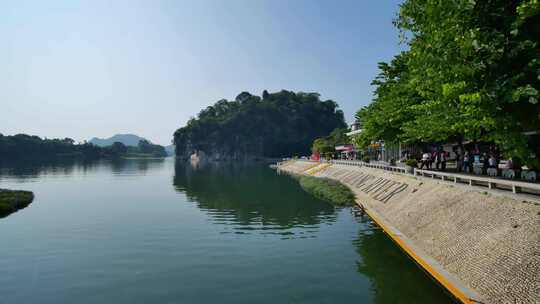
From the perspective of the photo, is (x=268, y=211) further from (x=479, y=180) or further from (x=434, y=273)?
(x=434, y=273)

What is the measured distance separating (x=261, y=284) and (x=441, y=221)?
10.3m

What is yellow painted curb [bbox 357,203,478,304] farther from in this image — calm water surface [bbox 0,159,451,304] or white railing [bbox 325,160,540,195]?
white railing [bbox 325,160,540,195]

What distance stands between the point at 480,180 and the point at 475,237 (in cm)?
597

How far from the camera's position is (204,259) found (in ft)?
61.2

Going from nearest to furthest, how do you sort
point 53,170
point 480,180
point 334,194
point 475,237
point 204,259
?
point 475,237, point 204,259, point 480,180, point 334,194, point 53,170

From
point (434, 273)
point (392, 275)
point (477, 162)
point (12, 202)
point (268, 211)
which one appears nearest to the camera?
point (434, 273)

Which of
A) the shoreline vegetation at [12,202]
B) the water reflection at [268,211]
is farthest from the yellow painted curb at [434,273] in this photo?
the shoreline vegetation at [12,202]

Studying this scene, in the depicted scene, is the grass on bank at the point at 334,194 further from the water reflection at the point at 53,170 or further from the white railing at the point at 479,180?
the water reflection at the point at 53,170

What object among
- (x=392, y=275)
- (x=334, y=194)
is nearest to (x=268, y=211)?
(x=334, y=194)

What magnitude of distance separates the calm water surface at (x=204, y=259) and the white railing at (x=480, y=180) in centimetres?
611

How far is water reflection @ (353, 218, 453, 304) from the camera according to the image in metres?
13.3

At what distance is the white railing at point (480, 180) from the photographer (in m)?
16.0

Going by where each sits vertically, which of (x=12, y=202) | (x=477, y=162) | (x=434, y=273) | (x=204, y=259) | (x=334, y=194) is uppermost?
(x=477, y=162)

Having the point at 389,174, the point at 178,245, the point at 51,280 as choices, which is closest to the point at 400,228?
the point at 178,245
